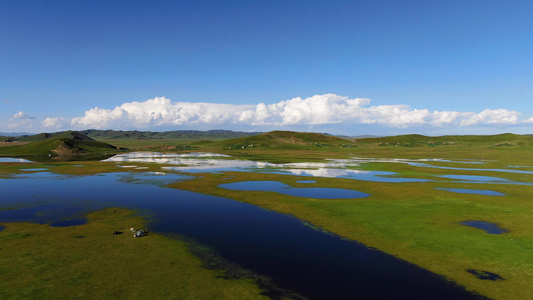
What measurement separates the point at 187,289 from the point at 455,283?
58.5ft

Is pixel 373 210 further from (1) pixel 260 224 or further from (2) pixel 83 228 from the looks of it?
(2) pixel 83 228

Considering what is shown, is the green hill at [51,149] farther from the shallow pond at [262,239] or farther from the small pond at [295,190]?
the small pond at [295,190]

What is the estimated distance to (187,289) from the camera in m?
17.4

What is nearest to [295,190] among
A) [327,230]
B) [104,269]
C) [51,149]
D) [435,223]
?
[327,230]

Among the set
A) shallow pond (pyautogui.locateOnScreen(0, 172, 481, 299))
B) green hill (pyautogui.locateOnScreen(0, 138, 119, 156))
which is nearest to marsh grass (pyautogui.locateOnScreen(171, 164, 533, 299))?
shallow pond (pyautogui.locateOnScreen(0, 172, 481, 299))

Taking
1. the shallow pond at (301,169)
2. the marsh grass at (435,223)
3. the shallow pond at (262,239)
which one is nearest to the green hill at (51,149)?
the shallow pond at (301,169)

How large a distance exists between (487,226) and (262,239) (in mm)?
25115

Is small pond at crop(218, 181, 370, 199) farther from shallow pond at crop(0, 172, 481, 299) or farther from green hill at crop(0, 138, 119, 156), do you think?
green hill at crop(0, 138, 119, 156)

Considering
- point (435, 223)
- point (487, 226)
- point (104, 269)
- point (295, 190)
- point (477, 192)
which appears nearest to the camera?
point (104, 269)

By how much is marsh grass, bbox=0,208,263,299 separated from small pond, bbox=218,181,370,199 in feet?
86.5

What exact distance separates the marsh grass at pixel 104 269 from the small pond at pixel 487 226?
1050 inches

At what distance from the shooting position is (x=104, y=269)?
1992 centimetres

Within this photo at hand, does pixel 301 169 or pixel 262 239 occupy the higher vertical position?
pixel 301 169

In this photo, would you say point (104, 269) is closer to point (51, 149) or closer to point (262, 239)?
point (262, 239)
